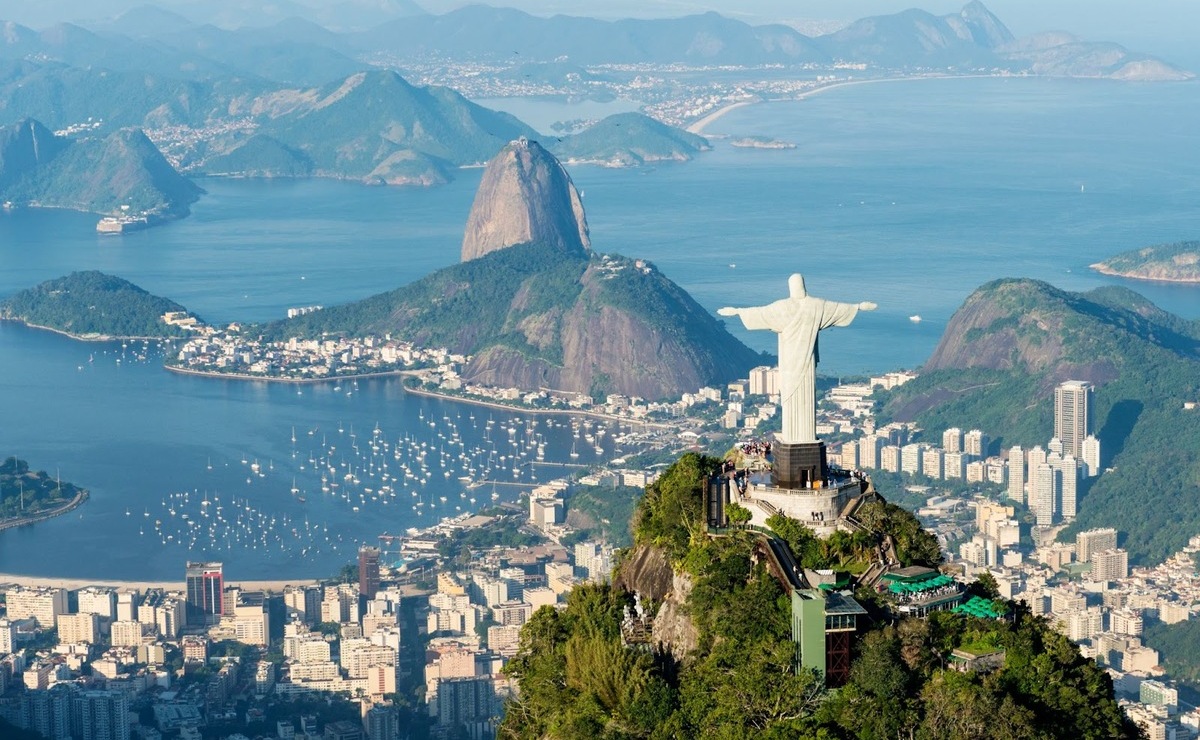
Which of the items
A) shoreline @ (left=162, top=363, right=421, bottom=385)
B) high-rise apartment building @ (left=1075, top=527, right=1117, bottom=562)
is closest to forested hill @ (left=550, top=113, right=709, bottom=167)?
shoreline @ (left=162, top=363, right=421, bottom=385)

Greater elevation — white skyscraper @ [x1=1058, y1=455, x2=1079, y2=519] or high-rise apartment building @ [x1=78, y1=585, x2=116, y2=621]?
white skyscraper @ [x1=1058, y1=455, x2=1079, y2=519]

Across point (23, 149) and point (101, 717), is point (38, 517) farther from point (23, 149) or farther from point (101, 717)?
point (23, 149)

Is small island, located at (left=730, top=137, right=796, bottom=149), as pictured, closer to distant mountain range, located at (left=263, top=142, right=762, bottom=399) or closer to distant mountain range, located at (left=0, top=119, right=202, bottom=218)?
distant mountain range, located at (left=0, top=119, right=202, bottom=218)

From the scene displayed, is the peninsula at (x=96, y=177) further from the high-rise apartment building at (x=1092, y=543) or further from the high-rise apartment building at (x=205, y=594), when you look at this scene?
the high-rise apartment building at (x=1092, y=543)

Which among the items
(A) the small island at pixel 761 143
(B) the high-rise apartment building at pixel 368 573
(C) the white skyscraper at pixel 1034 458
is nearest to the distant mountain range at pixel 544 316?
(C) the white skyscraper at pixel 1034 458

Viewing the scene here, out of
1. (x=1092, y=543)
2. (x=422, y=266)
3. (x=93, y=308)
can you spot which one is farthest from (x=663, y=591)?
(x=422, y=266)

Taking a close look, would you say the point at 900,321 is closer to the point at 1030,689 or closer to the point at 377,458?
the point at 377,458

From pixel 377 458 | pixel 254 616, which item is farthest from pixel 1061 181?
pixel 254 616
